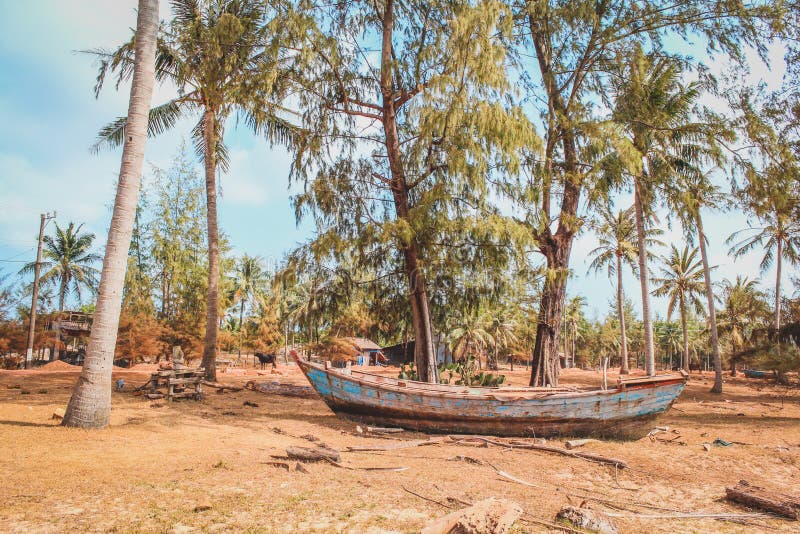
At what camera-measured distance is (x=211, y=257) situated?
16266 mm

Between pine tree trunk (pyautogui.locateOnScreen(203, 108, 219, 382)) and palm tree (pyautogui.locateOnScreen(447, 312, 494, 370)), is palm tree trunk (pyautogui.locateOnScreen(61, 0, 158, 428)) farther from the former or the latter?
palm tree (pyautogui.locateOnScreen(447, 312, 494, 370))

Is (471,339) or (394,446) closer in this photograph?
(394,446)

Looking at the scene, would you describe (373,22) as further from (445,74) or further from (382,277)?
(382,277)

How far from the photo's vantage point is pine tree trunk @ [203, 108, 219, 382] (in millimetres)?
16047

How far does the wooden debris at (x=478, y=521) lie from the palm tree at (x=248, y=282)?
34.2 metres

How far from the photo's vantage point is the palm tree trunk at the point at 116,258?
745 cm

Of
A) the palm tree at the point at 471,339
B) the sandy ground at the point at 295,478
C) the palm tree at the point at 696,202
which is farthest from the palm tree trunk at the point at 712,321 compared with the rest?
the palm tree at the point at 471,339

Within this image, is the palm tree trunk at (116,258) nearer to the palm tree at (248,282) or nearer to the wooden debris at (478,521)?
the wooden debris at (478,521)

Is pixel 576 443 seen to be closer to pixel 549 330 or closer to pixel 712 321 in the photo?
pixel 549 330

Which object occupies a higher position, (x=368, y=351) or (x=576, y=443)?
(x=368, y=351)

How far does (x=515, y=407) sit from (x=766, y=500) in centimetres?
430

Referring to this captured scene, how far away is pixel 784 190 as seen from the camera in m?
11.9

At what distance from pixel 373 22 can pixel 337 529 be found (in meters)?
13.0

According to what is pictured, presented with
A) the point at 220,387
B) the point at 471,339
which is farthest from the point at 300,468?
the point at 471,339
